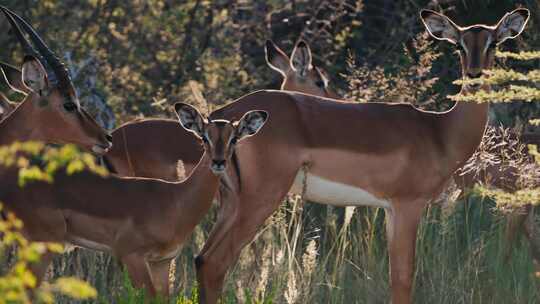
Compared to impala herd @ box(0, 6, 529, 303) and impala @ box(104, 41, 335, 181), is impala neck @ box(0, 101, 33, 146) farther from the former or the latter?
impala @ box(104, 41, 335, 181)

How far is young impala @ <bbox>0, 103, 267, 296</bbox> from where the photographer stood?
18.3ft

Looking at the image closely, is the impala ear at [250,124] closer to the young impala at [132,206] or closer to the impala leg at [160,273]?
the young impala at [132,206]

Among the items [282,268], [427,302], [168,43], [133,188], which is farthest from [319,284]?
[168,43]

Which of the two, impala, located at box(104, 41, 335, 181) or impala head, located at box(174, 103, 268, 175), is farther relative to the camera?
impala, located at box(104, 41, 335, 181)

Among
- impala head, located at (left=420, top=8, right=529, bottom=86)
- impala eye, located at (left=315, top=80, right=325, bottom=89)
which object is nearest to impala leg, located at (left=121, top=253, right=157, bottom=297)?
impala head, located at (left=420, top=8, right=529, bottom=86)

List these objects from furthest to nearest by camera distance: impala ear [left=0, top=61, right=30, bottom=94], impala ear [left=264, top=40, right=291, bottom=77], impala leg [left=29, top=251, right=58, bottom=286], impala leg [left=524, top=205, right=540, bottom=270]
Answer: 1. impala ear [left=264, top=40, right=291, bottom=77]
2. impala leg [left=524, top=205, right=540, bottom=270]
3. impala ear [left=0, top=61, right=30, bottom=94]
4. impala leg [left=29, top=251, right=58, bottom=286]

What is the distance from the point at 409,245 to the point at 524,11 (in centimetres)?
156

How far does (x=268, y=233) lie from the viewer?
681 centimetres

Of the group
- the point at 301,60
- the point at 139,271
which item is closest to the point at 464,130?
the point at 139,271

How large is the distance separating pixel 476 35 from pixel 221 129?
170 cm

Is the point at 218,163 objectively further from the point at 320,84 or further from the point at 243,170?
the point at 320,84

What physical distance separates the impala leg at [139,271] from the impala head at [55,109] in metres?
0.78

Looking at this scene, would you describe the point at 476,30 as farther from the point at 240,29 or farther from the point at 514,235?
the point at 240,29

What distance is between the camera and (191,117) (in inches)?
229
